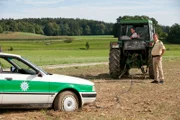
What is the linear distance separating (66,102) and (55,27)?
147 meters

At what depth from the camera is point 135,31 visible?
16.7 metres

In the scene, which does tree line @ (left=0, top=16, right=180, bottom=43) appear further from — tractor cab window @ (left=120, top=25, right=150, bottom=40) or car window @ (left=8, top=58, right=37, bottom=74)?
car window @ (left=8, top=58, right=37, bottom=74)

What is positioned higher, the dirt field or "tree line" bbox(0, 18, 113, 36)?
"tree line" bbox(0, 18, 113, 36)

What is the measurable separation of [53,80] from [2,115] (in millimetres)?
1311

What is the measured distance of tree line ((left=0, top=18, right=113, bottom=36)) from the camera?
145288mm

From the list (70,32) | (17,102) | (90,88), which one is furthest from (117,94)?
(70,32)

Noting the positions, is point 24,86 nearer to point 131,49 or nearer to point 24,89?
point 24,89

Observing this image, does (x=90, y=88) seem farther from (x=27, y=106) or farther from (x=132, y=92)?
(x=132, y=92)

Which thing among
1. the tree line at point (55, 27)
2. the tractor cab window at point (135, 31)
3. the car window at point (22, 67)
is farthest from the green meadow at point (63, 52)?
the tree line at point (55, 27)

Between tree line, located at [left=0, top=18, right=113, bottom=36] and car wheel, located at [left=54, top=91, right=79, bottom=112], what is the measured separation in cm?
13239

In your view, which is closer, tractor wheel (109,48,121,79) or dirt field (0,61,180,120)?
dirt field (0,61,180,120)

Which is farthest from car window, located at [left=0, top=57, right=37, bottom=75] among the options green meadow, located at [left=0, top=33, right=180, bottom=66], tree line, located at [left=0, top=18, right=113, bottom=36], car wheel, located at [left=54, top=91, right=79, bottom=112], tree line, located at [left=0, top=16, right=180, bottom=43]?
tree line, located at [left=0, top=18, right=113, bottom=36]

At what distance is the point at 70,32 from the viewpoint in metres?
154

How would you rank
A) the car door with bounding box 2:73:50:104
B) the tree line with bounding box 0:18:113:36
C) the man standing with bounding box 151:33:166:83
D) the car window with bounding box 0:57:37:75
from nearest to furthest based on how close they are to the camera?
the car door with bounding box 2:73:50:104, the car window with bounding box 0:57:37:75, the man standing with bounding box 151:33:166:83, the tree line with bounding box 0:18:113:36
